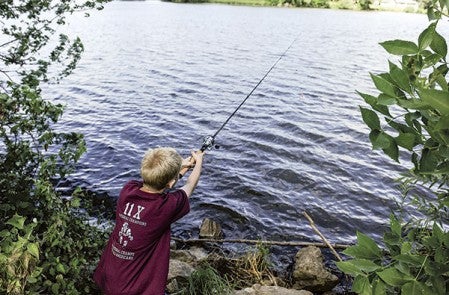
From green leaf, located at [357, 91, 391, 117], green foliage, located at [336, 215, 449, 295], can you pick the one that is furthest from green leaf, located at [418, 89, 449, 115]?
green foliage, located at [336, 215, 449, 295]

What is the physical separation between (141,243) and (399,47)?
9.53 feet

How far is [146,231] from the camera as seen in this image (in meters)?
3.62

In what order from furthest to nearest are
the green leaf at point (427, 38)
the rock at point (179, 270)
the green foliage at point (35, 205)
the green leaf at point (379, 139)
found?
the rock at point (179, 270) < the green foliage at point (35, 205) < the green leaf at point (379, 139) < the green leaf at point (427, 38)

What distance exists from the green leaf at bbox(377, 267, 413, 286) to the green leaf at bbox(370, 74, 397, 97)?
753 mm

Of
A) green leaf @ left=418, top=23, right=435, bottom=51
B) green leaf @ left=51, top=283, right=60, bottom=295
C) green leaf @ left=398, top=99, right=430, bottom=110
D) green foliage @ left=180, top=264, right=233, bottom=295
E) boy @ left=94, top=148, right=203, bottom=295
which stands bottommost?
green foliage @ left=180, top=264, right=233, bottom=295

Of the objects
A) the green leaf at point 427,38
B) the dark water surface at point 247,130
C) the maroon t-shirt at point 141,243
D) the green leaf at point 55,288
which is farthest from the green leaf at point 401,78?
the dark water surface at point 247,130

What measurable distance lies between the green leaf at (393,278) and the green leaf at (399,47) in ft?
3.06

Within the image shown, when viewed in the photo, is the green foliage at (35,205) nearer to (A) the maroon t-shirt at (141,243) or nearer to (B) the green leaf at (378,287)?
(A) the maroon t-shirt at (141,243)

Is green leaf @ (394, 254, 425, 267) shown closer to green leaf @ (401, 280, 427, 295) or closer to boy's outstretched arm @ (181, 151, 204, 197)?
green leaf @ (401, 280, 427, 295)

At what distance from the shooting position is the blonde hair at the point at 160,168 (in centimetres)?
364

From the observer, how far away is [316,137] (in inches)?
556

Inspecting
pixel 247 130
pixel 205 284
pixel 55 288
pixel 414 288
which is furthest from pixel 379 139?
pixel 247 130

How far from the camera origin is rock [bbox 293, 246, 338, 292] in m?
6.68

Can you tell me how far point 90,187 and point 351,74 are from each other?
18743 mm
